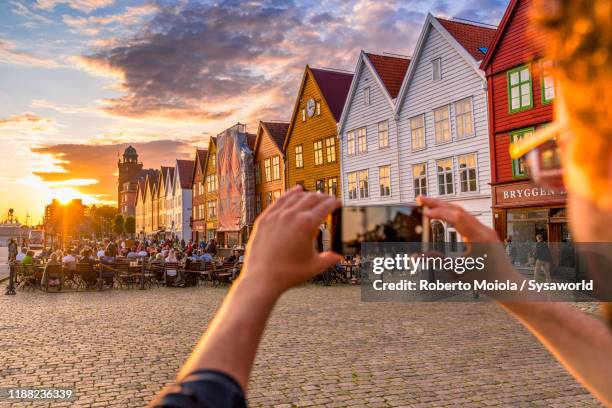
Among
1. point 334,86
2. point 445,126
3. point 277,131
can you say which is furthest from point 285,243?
point 277,131

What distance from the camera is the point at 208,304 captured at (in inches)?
672

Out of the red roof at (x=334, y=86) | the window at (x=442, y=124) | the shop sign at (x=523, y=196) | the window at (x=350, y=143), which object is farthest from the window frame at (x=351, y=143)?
the shop sign at (x=523, y=196)

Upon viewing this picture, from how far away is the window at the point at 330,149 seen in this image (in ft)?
119

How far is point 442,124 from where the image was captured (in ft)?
90.3

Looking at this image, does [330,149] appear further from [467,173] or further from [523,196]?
[523,196]

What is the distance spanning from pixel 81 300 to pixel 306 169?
76.4 feet

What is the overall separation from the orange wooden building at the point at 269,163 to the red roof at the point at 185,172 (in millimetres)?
25852

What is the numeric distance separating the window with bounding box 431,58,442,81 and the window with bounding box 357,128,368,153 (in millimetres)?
6441

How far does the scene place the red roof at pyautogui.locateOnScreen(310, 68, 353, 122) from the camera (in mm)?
37119

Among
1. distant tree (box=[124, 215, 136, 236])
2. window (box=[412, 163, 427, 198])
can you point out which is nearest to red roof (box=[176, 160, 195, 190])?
window (box=[412, 163, 427, 198])

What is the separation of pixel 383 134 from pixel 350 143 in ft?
10.9

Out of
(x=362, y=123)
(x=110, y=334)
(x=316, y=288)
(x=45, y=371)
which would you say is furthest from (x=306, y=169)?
(x=45, y=371)

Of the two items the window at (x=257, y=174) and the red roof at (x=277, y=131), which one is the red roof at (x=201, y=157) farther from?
the red roof at (x=277, y=131)

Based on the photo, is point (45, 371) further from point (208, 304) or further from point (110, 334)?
point (208, 304)
